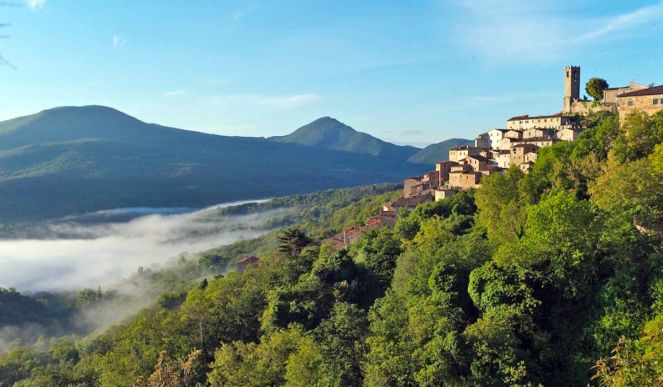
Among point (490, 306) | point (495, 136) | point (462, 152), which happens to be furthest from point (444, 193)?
point (490, 306)

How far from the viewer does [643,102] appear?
39750 mm

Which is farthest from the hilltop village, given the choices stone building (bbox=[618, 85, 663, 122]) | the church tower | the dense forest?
the dense forest

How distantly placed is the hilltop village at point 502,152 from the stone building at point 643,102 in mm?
10764

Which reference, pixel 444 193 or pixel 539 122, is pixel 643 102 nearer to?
pixel 444 193

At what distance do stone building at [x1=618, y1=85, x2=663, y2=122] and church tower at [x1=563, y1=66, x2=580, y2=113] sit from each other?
30.7 m

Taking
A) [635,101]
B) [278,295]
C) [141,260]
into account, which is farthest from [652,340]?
[141,260]

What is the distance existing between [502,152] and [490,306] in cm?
4356

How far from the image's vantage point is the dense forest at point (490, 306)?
61.8 ft

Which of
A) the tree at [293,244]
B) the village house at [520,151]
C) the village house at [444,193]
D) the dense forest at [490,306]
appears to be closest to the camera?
the dense forest at [490,306]

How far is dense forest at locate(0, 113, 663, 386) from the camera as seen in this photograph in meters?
18.8

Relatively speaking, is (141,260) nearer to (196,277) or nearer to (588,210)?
(196,277)

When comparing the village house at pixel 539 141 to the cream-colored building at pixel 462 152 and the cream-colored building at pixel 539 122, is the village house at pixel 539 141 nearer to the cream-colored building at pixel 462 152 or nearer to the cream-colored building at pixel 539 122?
the cream-colored building at pixel 539 122

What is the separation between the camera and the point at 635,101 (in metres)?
40.4

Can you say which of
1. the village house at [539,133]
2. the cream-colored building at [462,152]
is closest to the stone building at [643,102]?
the village house at [539,133]
